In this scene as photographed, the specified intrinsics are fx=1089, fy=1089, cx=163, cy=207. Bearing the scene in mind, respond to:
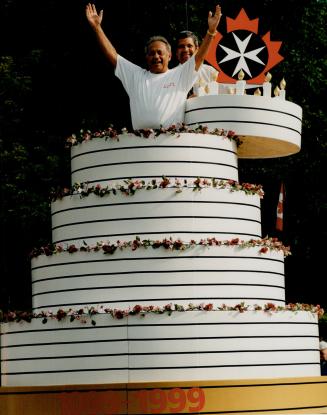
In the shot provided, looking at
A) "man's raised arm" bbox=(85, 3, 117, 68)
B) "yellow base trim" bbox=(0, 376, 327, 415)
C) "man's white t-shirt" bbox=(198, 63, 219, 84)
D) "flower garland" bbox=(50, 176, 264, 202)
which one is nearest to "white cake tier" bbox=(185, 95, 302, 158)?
"man's white t-shirt" bbox=(198, 63, 219, 84)

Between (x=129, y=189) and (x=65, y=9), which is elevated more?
(x=65, y=9)

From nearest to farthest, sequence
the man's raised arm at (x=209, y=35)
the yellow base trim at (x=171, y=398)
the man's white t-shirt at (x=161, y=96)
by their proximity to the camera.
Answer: the yellow base trim at (x=171, y=398) < the man's raised arm at (x=209, y=35) < the man's white t-shirt at (x=161, y=96)

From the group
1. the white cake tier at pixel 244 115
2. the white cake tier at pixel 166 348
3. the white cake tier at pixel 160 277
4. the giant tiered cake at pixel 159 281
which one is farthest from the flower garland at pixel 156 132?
the white cake tier at pixel 166 348

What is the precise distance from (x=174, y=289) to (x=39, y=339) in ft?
5.86

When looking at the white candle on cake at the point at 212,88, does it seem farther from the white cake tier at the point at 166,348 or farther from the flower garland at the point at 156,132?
the white cake tier at the point at 166,348

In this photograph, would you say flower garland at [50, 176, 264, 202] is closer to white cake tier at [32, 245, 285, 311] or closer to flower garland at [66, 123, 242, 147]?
flower garland at [66, 123, 242, 147]

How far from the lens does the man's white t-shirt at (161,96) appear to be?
1424 centimetres

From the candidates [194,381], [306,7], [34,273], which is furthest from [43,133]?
[194,381]

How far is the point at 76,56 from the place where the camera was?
30.3 meters

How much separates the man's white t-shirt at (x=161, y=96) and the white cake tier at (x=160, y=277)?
1979mm

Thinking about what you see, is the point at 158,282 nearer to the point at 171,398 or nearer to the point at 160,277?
the point at 160,277

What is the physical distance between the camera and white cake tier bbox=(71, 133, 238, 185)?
45.0 feet

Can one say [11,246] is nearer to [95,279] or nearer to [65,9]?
[65,9]

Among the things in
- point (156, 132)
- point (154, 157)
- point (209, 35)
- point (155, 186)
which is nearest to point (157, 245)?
point (155, 186)
